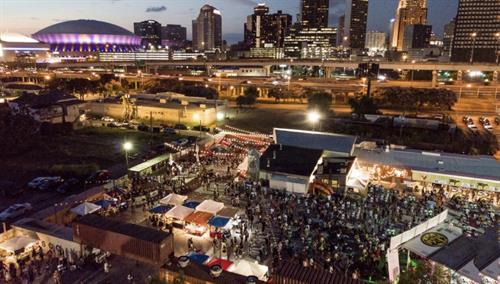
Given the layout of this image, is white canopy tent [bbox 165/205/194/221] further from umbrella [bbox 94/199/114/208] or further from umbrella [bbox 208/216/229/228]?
umbrella [bbox 94/199/114/208]

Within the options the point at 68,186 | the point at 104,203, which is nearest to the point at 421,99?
the point at 104,203

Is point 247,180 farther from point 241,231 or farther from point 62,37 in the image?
point 62,37

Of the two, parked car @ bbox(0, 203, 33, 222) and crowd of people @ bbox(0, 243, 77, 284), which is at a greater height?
parked car @ bbox(0, 203, 33, 222)

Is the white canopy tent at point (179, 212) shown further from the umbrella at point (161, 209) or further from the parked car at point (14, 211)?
the parked car at point (14, 211)

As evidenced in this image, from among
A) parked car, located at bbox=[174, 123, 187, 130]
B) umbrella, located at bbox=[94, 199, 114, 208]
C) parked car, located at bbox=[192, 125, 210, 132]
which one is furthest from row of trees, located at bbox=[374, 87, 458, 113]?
umbrella, located at bbox=[94, 199, 114, 208]

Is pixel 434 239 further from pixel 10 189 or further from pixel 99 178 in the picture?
pixel 10 189

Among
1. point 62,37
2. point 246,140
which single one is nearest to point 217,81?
point 246,140
